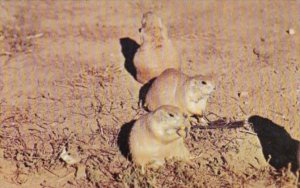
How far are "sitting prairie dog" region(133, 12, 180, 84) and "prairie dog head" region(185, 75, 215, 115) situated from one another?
25.4 inches

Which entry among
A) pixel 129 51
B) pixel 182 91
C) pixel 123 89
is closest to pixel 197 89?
pixel 182 91

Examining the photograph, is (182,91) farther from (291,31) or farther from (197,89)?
(291,31)

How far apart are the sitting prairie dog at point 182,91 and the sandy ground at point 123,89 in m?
0.28

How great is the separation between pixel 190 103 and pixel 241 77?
1199 mm

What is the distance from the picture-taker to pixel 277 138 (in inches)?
204

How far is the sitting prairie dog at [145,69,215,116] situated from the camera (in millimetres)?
5102

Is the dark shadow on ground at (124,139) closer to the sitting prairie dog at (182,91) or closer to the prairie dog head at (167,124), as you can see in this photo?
the sitting prairie dog at (182,91)

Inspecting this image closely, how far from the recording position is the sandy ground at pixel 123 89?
4902mm

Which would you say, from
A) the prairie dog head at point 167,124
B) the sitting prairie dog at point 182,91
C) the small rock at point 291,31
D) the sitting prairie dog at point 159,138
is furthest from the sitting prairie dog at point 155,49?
the small rock at point 291,31

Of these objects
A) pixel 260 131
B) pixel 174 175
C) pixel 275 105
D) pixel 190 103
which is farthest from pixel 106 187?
pixel 275 105

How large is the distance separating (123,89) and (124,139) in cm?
95

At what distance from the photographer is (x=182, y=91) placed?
5168 mm

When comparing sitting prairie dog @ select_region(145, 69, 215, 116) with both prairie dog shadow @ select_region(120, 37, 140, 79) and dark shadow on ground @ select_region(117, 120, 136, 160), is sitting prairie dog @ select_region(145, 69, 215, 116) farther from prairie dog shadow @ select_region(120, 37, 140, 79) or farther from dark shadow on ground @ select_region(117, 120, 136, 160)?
prairie dog shadow @ select_region(120, 37, 140, 79)

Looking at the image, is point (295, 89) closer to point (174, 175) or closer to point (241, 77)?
point (241, 77)
